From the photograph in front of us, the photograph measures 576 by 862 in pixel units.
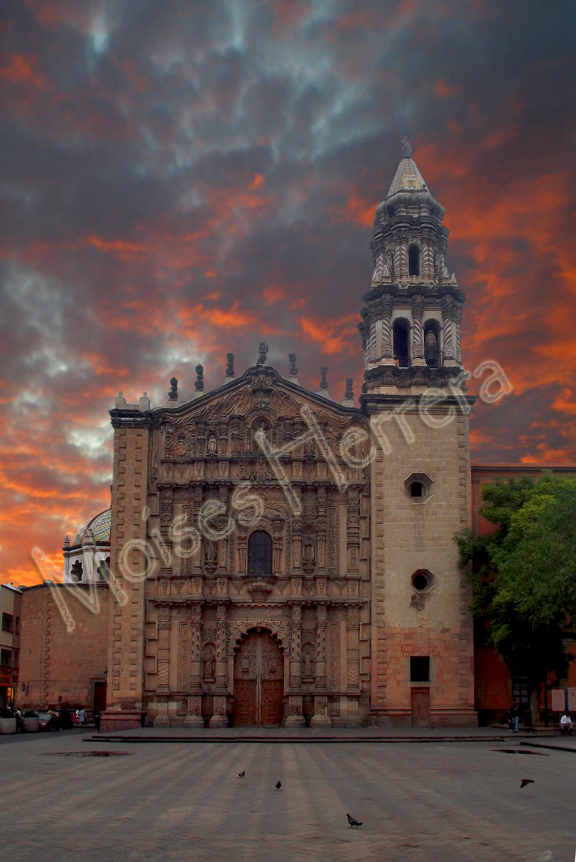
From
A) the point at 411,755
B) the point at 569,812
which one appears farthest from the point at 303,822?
the point at 411,755

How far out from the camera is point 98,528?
66.2 m

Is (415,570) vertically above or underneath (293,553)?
underneath

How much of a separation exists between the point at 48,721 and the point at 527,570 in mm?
23316

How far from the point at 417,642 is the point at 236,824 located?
27.0 m

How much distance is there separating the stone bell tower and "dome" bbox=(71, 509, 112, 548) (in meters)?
28.5

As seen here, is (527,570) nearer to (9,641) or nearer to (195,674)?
(195,674)

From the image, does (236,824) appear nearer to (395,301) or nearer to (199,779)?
(199,779)

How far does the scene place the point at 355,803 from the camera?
15.8m

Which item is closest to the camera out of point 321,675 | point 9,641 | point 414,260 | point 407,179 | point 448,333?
point 321,675

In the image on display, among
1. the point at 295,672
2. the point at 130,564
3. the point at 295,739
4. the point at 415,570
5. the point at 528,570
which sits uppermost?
the point at 130,564

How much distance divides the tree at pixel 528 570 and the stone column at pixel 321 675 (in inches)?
249

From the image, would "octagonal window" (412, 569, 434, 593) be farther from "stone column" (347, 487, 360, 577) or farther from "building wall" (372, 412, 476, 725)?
"stone column" (347, 487, 360, 577)

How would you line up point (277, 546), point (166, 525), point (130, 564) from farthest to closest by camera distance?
point (166, 525) → point (277, 546) → point (130, 564)

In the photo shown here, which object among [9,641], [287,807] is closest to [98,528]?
[9,641]
